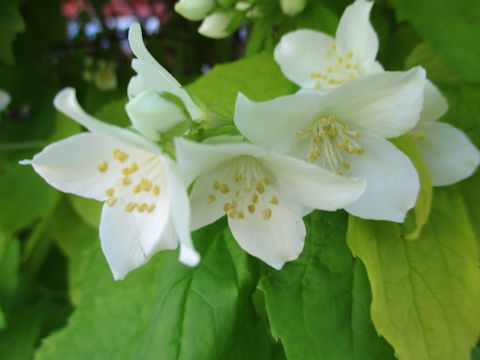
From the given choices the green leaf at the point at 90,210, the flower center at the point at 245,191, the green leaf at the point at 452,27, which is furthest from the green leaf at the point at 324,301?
the green leaf at the point at 90,210

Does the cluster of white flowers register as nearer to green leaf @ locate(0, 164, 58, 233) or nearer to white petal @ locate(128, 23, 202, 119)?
white petal @ locate(128, 23, 202, 119)

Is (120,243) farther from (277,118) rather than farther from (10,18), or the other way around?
(10,18)

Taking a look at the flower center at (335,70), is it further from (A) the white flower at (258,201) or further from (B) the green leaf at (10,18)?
(B) the green leaf at (10,18)

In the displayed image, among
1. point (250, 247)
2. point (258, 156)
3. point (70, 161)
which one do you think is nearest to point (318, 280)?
point (250, 247)

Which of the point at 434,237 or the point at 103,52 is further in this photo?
the point at 103,52

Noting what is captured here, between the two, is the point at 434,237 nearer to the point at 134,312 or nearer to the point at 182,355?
the point at 182,355

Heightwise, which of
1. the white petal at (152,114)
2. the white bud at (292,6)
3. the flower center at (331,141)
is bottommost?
the flower center at (331,141)

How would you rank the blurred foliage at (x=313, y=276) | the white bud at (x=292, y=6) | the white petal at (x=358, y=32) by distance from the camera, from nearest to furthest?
Answer: the blurred foliage at (x=313, y=276) → the white petal at (x=358, y=32) → the white bud at (x=292, y=6)
